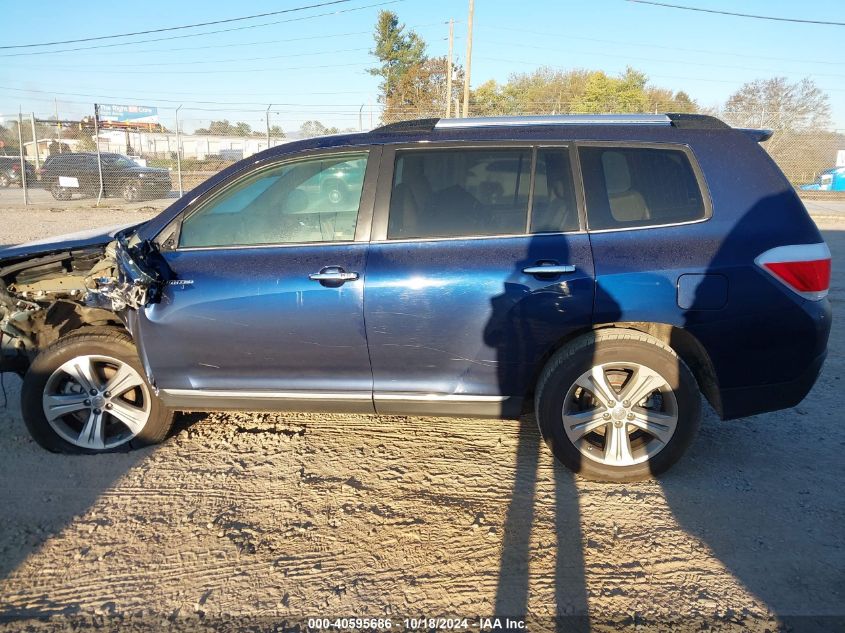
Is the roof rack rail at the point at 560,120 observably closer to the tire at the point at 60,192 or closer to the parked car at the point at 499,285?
the parked car at the point at 499,285

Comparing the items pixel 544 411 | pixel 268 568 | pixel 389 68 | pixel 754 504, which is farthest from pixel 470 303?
pixel 389 68

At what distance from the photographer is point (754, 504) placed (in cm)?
323

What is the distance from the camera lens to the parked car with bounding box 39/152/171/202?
19562 millimetres

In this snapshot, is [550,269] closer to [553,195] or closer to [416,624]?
[553,195]

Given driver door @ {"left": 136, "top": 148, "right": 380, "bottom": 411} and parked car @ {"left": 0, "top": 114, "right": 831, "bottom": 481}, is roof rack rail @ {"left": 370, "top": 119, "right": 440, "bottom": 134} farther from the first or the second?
driver door @ {"left": 136, "top": 148, "right": 380, "bottom": 411}

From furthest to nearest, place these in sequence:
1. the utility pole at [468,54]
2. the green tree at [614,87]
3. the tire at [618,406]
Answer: the green tree at [614,87] < the utility pole at [468,54] < the tire at [618,406]

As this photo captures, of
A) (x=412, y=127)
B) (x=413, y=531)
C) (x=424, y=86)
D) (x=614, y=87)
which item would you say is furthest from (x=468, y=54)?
(x=614, y=87)

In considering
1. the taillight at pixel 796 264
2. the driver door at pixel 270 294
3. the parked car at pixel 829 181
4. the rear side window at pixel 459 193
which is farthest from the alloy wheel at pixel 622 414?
the parked car at pixel 829 181

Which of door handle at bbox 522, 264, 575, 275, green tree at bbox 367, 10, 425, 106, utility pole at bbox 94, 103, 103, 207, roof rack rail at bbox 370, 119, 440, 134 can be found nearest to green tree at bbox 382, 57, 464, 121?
green tree at bbox 367, 10, 425, 106

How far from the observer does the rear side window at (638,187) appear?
10.8 feet

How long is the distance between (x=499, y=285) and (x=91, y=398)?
2.51m

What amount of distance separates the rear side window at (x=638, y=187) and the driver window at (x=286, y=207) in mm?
1276

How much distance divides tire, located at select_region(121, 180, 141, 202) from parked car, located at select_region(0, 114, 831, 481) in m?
18.1

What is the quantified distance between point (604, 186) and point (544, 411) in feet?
4.11
